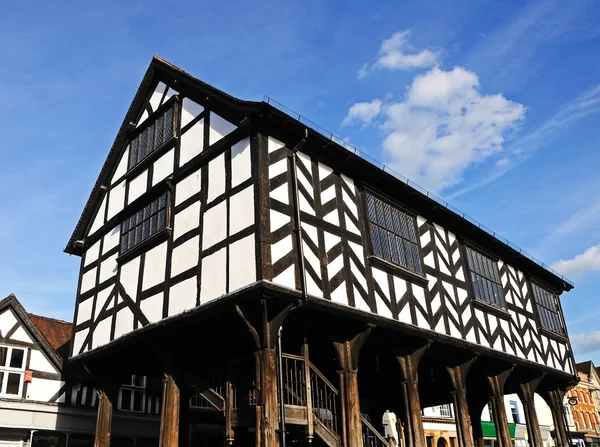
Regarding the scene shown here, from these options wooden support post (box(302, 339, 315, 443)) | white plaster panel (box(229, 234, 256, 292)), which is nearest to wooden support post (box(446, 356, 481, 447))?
wooden support post (box(302, 339, 315, 443))

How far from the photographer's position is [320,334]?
1177cm

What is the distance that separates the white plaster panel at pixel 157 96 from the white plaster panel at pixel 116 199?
7.14ft

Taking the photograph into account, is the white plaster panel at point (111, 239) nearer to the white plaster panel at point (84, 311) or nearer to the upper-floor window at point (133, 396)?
the white plaster panel at point (84, 311)

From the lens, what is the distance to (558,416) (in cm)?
1916

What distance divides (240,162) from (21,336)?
9.80 meters

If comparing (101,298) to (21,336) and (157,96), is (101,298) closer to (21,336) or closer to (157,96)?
(21,336)

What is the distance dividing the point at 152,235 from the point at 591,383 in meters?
46.9

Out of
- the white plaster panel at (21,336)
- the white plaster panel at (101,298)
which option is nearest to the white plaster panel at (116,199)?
the white plaster panel at (101,298)

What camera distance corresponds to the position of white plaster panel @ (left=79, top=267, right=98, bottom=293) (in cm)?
1526

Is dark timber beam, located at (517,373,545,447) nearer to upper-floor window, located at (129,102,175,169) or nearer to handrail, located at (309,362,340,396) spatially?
handrail, located at (309,362,340,396)

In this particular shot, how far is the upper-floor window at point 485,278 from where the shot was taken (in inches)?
640

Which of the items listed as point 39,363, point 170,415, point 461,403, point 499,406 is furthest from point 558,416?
point 39,363

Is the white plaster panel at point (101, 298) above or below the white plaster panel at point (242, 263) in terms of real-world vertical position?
above

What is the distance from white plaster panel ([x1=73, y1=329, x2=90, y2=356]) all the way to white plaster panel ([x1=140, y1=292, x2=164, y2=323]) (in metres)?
3.14
